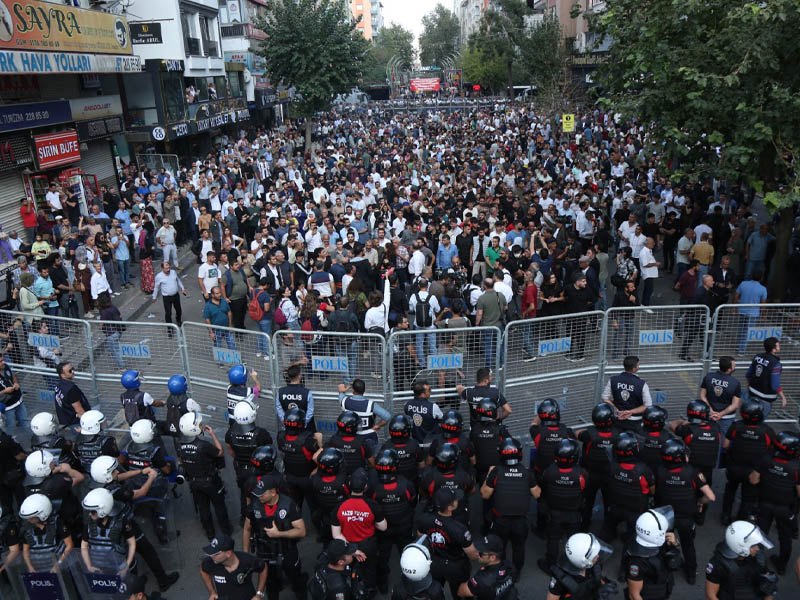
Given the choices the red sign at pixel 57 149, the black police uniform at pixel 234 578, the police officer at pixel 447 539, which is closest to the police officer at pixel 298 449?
the black police uniform at pixel 234 578

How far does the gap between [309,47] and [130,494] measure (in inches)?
1179

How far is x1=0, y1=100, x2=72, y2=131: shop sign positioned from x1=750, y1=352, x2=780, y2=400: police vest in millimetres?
17922

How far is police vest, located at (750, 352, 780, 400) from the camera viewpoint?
23.5 feet

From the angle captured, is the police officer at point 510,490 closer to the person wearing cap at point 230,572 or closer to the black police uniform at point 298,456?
the black police uniform at point 298,456

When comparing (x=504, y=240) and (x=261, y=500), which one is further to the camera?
(x=504, y=240)

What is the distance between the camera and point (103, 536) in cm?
537

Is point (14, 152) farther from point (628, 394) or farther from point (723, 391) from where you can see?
point (723, 391)

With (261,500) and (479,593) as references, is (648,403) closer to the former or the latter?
(479,593)

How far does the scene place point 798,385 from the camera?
324 inches

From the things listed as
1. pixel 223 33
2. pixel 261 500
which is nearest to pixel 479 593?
pixel 261 500

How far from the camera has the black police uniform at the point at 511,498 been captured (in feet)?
Result: 18.3

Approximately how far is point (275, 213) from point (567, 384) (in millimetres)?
9289

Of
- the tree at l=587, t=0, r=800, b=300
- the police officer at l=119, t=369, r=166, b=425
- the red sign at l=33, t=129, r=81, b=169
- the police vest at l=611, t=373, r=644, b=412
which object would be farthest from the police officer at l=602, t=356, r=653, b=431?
the red sign at l=33, t=129, r=81, b=169

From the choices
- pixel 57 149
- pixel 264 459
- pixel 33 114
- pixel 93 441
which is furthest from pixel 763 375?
pixel 57 149
